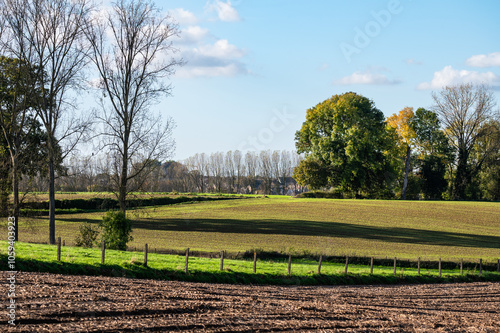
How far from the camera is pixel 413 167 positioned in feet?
270

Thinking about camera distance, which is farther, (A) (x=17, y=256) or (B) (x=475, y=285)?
(B) (x=475, y=285)

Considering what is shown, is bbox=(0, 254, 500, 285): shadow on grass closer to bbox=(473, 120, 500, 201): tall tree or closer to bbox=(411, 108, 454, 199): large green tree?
bbox=(411, 108, 454, 199): large green tree

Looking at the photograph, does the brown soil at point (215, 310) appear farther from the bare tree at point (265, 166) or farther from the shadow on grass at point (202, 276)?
the bare tree at point (265, 166)

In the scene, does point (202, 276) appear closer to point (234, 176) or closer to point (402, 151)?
point (402, 151)

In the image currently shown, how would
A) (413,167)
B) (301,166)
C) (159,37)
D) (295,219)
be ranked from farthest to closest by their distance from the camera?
(413,167), (301,166), (295,219), (159,37)

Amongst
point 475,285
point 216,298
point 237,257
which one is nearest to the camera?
point 216,298

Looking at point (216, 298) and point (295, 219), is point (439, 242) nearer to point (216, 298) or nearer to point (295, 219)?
point (295, 219)

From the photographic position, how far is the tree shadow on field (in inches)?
1657

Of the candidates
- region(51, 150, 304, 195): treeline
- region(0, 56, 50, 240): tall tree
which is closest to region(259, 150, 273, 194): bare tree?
region(51, 150, 304, 195): treeline

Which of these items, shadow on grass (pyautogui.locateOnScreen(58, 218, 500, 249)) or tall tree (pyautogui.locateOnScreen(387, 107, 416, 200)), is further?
tall tree (pyautogui.locateOnScreen(387, 107, 416, 200))

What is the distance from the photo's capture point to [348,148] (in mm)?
68125

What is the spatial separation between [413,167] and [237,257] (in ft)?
199

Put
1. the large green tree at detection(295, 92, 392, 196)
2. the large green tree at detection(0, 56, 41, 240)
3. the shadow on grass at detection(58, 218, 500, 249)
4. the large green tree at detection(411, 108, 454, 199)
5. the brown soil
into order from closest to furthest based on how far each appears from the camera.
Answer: the brown soil < the large green tree at detection(0, 56, 41, 240) < the shadow on grass at detection(58, 218, 500, 249) < the large green tree at detection(295, 92, 392, 196) < the large green tree at detection(411, 108, 454, 199)

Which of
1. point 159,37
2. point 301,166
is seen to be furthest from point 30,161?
point 301,166
